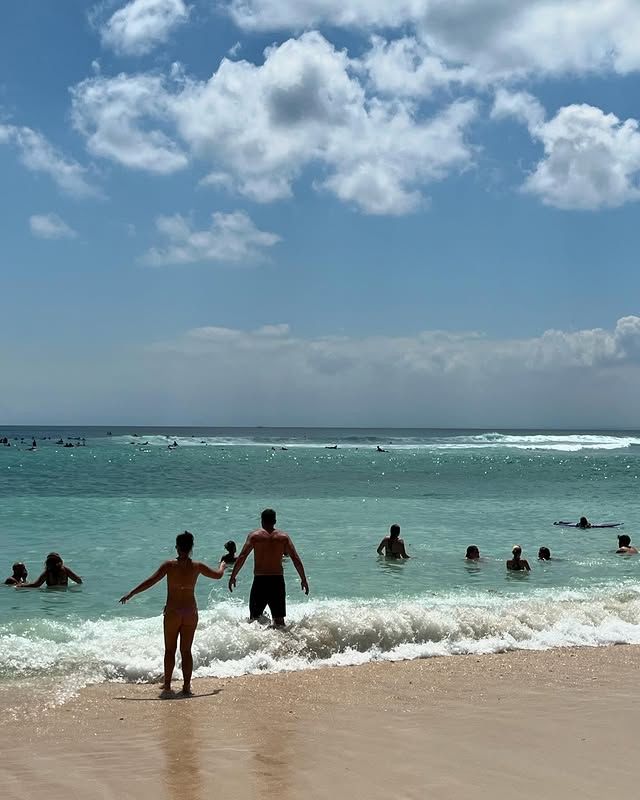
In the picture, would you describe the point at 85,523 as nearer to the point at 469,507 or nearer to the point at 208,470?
the point at 469,507

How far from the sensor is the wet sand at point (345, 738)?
5.39 m

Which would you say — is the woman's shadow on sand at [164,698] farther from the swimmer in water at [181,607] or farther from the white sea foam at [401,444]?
the white sea foam at [401,444]

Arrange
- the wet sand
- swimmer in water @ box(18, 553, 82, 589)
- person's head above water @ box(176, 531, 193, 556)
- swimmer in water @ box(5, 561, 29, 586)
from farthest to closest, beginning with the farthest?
1. swimmer in water @ box(5, 561, 29, 586)
2. swimmer in water @ box(18, 553, 82, 589)
3. person's head above water @ box(176, 531, 193, 556)
4. the wet sand

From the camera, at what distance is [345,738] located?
629cm

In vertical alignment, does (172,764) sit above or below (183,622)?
below

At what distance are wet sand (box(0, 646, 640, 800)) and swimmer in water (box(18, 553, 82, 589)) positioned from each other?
535 cm

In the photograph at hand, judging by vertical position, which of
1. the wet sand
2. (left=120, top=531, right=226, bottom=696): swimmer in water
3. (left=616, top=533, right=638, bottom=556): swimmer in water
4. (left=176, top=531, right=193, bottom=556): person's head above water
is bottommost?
(left=616, top=533, right=638, bottom=556): swimmer in water

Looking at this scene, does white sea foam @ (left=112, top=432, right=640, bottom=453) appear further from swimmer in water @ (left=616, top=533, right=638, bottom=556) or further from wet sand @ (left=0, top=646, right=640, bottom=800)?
wet sand @ (left=0, top=646, right=640, bottom=800)

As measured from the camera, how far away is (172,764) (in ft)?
18.7

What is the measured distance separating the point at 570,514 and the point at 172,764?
21543mm

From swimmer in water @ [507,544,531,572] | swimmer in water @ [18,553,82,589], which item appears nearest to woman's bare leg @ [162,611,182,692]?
swimmer in water @ [18,553,82,589]

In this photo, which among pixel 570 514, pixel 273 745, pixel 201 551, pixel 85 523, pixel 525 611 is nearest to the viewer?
pixel 273 745

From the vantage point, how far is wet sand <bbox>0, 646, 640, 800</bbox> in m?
5.39

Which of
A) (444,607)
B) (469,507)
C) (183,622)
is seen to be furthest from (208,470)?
(183,622)
